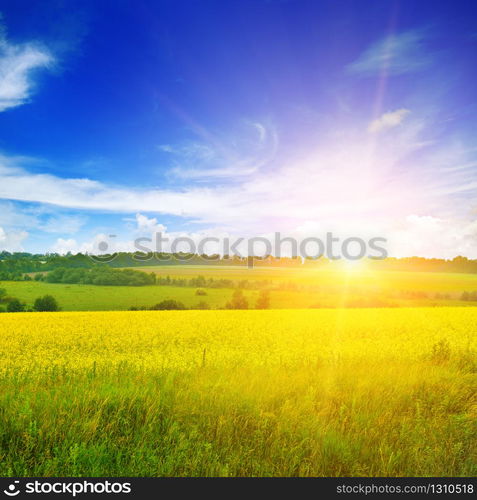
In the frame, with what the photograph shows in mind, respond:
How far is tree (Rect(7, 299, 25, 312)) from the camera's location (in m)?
49.5

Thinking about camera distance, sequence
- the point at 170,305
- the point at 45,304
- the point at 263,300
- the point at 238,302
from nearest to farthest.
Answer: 1. the point at 170,305
2. the point at 45,304
3. the point at 238,302
4. the point at 263,300

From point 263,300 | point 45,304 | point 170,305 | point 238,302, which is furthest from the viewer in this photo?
point 263,300

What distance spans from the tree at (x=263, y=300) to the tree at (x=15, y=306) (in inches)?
1296

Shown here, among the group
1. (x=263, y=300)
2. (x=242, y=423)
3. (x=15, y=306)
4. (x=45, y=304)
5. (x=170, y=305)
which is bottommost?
(x=15, y=306)

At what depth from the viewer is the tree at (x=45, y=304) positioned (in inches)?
1950

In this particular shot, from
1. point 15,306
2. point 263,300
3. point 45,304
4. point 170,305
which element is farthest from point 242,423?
point 15,306

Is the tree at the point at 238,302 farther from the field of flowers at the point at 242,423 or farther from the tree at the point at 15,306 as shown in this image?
the field of flowers at the point at 242,423

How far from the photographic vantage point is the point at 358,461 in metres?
4.07

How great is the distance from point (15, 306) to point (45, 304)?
4.15m

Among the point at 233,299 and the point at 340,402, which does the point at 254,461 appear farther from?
the point at 233,299

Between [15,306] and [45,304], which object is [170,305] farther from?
[15,306]

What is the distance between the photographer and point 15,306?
164 feet
